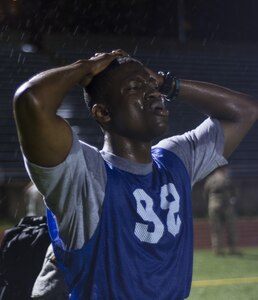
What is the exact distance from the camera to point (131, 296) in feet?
7.57

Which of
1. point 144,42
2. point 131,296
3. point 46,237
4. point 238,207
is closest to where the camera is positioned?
point 131,296

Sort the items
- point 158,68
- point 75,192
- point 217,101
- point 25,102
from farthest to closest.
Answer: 1. point 158,68
2. point 217,101
3. point 75,192
4. point 25,102

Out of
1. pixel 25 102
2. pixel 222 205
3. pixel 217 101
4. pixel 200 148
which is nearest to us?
pixel 25 102

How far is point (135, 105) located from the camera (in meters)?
2.39

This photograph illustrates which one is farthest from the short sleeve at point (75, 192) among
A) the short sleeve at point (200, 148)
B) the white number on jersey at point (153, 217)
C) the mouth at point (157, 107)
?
the short sleeve at point (200, 148)

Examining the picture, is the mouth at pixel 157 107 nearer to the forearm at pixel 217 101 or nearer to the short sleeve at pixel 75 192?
the short sleeve at pixel 75 192

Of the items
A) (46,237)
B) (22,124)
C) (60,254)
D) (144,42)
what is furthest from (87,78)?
(144,42)

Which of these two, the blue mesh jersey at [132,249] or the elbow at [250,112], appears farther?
the elbow at [250,112]

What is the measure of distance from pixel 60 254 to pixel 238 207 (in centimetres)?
1279

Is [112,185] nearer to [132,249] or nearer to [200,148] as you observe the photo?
[132,249]

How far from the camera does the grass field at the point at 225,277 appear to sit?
7.21m

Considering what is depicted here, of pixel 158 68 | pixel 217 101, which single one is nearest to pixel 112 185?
pixel 217 101

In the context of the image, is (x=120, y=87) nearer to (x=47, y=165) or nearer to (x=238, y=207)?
(x=47, y=165)

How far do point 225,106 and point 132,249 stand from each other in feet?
2.42
